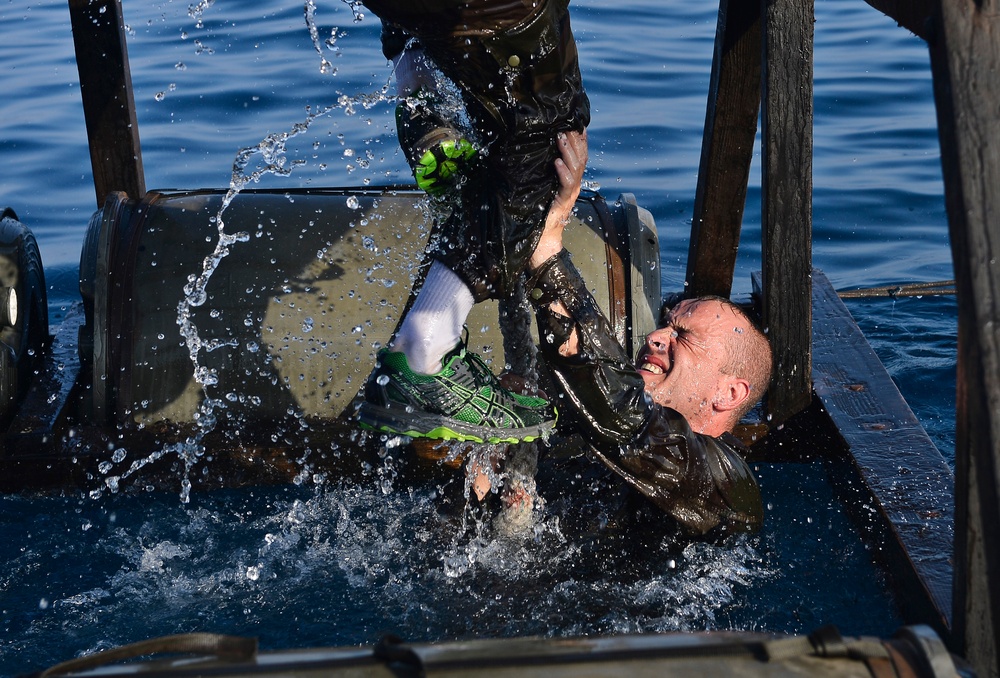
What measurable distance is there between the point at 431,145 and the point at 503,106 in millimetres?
234

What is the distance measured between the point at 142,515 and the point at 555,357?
5.38 feet

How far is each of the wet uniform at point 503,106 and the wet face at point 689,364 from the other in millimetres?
869

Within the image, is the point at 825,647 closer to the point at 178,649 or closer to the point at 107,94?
the point at 178,649

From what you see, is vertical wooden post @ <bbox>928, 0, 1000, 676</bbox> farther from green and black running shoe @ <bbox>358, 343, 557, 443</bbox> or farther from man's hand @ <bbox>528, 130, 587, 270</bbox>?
A: green and black running shoe @ <bbox>358, 343, 557, 443</bbox>

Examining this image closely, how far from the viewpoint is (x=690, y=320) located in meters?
3.60

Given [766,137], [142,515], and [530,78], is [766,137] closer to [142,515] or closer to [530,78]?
[530,78]

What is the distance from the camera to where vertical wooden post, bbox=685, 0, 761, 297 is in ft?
12.5

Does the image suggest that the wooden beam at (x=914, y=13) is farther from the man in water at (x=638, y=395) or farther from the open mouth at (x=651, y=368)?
the open mouth at (x=651, y=368)

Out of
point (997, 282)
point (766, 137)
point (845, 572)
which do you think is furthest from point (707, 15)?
point (997, 282)

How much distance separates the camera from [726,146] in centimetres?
397

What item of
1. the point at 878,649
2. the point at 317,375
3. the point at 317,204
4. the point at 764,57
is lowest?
the point at 317,375

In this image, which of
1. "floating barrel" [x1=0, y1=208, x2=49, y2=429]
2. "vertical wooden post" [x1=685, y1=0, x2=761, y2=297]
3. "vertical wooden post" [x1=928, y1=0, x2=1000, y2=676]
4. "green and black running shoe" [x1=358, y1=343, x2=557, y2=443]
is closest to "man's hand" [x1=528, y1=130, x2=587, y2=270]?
"green and black running shoe" [x1=358, y1=343, x2=557, y2=443]

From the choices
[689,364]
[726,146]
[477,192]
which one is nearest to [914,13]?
[477,192]

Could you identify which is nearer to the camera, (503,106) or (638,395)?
(503,106)
